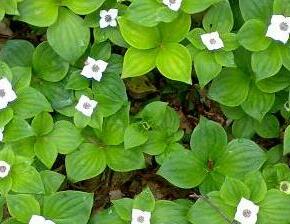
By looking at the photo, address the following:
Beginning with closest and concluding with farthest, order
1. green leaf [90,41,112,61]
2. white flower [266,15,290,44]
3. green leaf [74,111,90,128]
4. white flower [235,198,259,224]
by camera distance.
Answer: white flower [235,198,259,224], white flower [266,15,290,44], green leaf [74,111,90,128], green leaf [90,41,112,61]

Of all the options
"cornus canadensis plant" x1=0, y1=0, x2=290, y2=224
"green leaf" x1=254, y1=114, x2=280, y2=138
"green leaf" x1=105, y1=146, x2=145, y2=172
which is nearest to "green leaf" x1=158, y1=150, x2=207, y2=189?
"cornus canadensis plant" x1=0, y1=0, x2=290, y2=224

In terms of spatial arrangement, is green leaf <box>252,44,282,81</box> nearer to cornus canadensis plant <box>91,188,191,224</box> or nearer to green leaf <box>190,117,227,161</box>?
green leaf <box>190,117,227,161</box>

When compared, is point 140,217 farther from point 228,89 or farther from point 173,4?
point 173,4

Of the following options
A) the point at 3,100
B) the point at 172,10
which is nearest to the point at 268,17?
the point at 172,10

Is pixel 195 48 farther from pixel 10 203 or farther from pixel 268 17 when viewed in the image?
pixel 10 203

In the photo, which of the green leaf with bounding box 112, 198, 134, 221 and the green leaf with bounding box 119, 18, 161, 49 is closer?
the green leaf with bounding box 112, 198, 134, 221

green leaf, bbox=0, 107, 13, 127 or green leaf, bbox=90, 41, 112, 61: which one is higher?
green leaf, bbox=90, 41, 112, 61

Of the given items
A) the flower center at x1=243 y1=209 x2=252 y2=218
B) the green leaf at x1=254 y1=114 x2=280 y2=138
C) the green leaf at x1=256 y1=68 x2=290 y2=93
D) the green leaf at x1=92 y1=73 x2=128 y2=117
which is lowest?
the flower center at x1=243 y1=209 x2=252 y2=218

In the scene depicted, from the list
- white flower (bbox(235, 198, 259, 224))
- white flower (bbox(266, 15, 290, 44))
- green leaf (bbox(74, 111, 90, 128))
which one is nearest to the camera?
white flower (bbox(235, 198, 259, 224))
